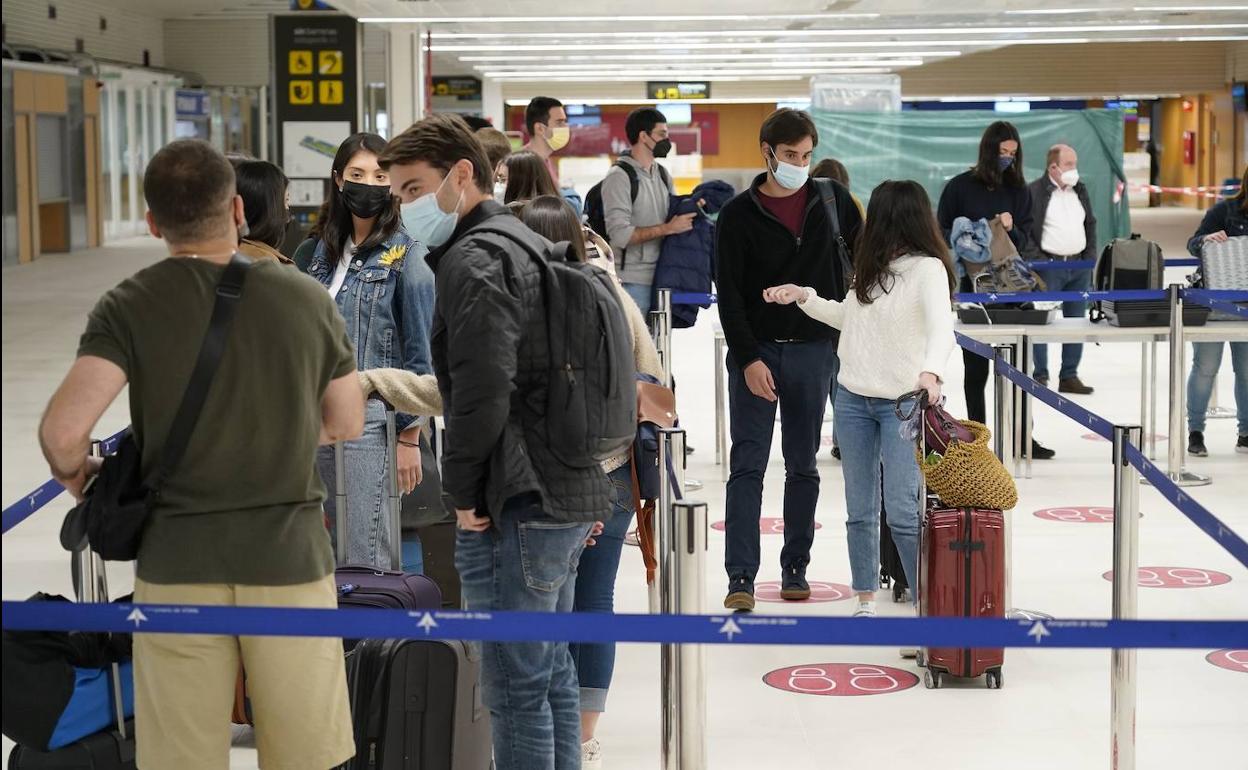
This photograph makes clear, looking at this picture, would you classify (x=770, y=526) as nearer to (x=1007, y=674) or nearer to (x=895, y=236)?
(x=1007, y=674)

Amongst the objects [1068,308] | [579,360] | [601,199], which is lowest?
[1068,308]

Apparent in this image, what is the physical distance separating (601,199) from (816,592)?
2708mm

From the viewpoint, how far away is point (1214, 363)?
8797mm

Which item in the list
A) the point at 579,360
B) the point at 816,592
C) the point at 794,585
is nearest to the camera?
the point at 579,360

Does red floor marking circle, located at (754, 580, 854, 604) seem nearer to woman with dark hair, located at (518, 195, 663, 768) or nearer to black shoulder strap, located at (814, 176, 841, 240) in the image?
black shoulder strap, located at (814, 176, 841, 240)

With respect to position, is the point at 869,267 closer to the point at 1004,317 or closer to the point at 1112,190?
the point at 1004,317

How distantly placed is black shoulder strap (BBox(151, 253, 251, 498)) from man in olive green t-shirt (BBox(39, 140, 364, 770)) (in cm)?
2

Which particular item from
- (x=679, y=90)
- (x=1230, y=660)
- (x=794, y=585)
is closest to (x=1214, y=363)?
(x=1230, y=660)

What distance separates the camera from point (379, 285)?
4254 mm

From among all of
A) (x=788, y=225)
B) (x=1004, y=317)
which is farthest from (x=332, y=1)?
(x=788, y=225)

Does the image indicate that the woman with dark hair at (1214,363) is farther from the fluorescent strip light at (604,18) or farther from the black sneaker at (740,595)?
the fluorescent strip light at (604,18)

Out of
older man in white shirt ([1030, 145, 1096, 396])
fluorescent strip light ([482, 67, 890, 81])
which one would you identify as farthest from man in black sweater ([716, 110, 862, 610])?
fluorescent strip light ([482, 67, 890, 81])

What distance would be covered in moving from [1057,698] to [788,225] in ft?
5.95

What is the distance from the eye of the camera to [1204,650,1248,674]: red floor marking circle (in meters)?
4.96
